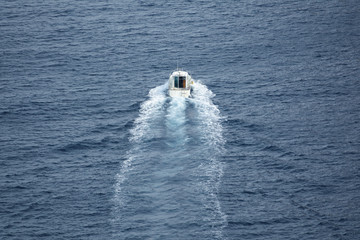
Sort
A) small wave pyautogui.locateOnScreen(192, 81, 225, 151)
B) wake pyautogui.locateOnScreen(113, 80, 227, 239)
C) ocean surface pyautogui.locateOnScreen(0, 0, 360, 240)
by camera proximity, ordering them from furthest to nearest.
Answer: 1. small wave pyautogui.locateOnScreen(192, 81, 225, 151)
2. ocean surface pyautogui.locateOnScreen(0, 0, 360, 240)
3. wake pyautogui.locateOnScreen(113, 80, 227, 239)

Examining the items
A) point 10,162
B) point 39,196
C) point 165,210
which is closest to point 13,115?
point 10,162

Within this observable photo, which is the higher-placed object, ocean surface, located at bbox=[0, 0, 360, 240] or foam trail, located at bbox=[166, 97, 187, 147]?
foam trail, located at bbox=[166, 97, 187, 147]

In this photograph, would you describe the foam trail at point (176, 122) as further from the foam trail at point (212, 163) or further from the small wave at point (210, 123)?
the small wave at point (210, 123)

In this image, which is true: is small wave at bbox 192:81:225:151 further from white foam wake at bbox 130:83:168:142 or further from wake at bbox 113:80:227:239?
white foam wake at bbox 130:83:168:142

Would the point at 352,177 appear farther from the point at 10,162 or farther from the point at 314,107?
the point at 10,162

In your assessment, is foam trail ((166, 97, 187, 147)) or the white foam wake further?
the white foam wake

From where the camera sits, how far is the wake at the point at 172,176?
146 metres

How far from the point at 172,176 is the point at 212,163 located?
12.1 m

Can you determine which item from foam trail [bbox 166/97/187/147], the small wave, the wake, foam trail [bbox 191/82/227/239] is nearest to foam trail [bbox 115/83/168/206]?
the wake

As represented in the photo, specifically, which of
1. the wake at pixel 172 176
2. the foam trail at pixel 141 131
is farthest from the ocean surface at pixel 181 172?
the foam trail at pixel 141 131

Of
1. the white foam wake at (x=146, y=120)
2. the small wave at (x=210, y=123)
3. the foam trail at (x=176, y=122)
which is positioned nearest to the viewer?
the foam trail at (x=176, y=122)

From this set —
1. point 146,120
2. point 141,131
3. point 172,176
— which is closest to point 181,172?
point 172,176

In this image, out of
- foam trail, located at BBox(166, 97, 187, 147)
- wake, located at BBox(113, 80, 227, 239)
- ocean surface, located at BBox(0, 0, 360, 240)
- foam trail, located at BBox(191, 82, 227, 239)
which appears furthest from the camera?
foam trail, located at BBox(166, 97, 187, 147)

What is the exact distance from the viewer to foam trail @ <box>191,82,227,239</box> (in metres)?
148
